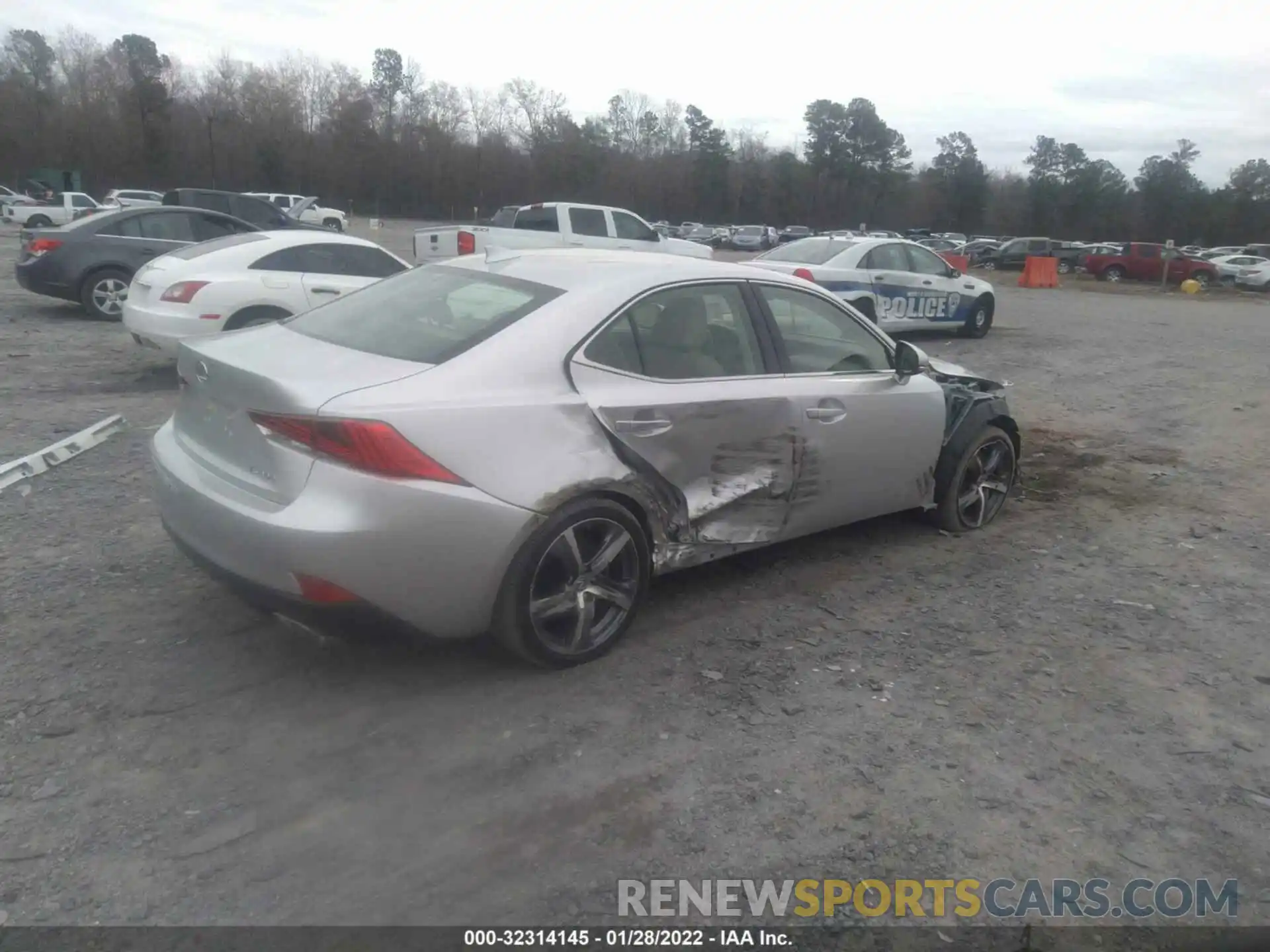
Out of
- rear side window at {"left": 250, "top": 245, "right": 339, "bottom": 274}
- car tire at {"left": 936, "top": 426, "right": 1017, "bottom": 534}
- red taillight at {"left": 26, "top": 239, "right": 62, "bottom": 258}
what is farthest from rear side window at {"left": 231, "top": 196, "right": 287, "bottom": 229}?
car tire at {"left": 936, "top": 426, "right": 1017, "bottom": 534}

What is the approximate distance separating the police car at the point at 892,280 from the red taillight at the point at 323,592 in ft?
30.3

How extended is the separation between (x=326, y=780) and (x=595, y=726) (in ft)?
2.98

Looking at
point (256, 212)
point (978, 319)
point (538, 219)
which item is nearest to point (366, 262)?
point (256, 212)

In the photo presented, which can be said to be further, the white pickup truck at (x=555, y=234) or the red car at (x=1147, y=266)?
the red car at (x=1147, y=266)

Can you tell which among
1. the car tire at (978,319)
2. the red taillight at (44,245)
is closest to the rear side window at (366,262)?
the red taillight at (44,245)

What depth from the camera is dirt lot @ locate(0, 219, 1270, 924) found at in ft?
8.94

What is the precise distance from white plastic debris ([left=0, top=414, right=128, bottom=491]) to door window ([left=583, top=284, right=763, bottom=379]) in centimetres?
391

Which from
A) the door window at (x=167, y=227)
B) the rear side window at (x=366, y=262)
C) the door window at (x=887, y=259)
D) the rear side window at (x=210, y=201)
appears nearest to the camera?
the rear side window at (x=366, y=262)

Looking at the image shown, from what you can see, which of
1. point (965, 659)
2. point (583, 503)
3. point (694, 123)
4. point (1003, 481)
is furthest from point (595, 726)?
point (694, 123)

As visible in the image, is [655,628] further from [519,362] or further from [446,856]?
[446,856]

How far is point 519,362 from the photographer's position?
3.57 meters

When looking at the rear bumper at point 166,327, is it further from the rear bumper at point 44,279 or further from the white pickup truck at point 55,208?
the white pickup truck at point 55,208

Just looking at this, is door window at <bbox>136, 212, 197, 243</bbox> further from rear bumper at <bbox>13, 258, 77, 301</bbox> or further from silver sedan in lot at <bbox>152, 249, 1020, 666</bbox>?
silver sedan in lot at <bbox>152, 249, 1020, 666</bbox>

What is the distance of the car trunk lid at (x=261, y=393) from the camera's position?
3244 millimetres
